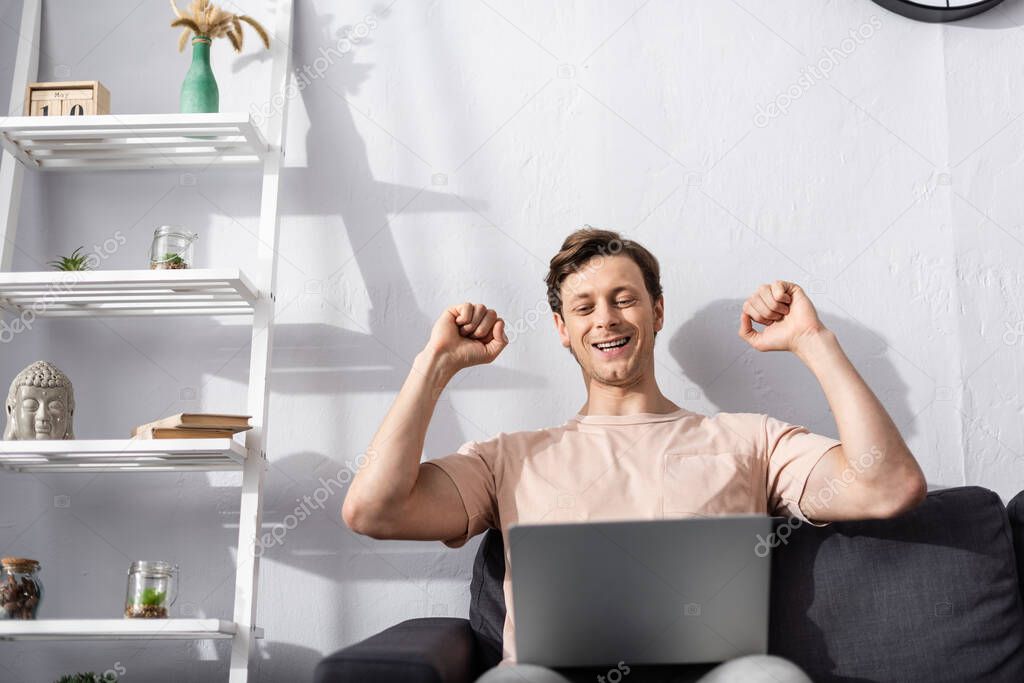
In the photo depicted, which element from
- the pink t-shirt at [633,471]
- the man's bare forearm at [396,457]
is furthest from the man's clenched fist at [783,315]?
the man's bare forearm at [396,457]

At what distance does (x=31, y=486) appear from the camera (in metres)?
2.19

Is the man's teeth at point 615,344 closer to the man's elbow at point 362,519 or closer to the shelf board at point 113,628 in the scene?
the man's elbow at point 362,519

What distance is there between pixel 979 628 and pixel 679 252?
986 millimetres

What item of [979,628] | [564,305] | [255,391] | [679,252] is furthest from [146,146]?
[979,628]

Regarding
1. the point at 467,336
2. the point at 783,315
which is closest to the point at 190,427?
the point at 467,336

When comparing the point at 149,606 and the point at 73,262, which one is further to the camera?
the point at 73,262

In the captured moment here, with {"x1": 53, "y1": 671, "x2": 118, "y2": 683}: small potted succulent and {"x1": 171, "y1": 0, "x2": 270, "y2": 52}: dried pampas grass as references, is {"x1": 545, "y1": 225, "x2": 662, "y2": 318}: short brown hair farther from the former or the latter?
{"x1": 53, "y1": 671, "x2": 118, "y2": 683}: small potted succulent

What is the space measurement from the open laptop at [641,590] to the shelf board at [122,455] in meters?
0.77

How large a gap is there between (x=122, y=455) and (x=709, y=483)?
1116 mm

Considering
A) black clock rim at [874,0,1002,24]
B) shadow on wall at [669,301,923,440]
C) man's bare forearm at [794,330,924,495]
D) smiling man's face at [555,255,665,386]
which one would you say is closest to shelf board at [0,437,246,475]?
smiling man's face at [555,255,665,386]

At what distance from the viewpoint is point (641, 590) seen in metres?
1.39

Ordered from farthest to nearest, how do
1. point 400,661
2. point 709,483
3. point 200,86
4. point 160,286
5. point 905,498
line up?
point 200,86 → point 160,286 → point 709,483 → point 905,498 → point 400,661

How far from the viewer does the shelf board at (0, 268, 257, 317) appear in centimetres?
196

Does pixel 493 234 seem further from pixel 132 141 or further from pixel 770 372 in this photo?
pixel 132 141
